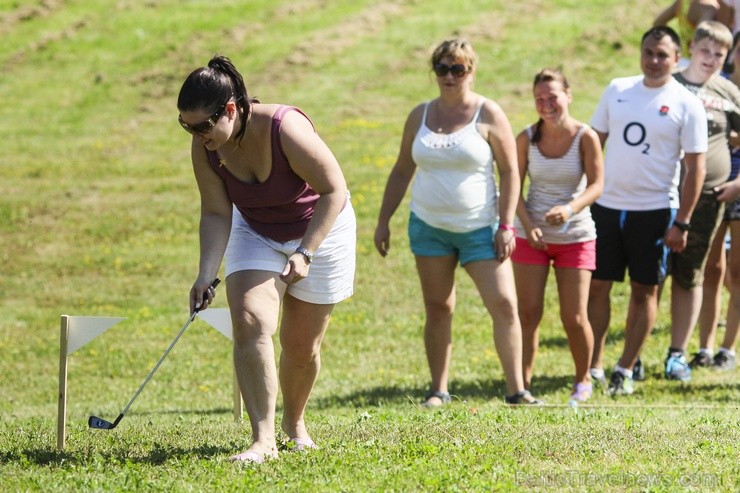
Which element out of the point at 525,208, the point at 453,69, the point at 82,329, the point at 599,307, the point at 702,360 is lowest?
the point at 702,360

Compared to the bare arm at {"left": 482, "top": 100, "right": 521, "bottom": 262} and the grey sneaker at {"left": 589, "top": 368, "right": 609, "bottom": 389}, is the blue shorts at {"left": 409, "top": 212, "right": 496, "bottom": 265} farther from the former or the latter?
the grey sneaker at {"left": 589, "top": 368, "right": 609, "bottom": 389}

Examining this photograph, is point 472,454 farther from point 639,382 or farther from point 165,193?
point 165,193

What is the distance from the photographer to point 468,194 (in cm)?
730

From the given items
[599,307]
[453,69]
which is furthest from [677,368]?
[453,69]

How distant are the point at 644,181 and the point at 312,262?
3502mm

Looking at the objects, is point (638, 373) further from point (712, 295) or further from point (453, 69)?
point (453, 69)

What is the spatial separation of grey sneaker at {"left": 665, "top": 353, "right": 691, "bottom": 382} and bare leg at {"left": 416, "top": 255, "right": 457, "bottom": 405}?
6.06ft

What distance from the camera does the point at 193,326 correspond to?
11.4 m

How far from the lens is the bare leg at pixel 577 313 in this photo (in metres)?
7.74

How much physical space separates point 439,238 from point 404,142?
715 mm

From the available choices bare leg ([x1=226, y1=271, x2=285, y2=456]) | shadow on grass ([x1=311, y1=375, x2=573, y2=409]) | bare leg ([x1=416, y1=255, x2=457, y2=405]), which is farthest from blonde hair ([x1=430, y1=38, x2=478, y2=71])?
bare leg ([x1=226, y1=271, x2=285, y2=456])

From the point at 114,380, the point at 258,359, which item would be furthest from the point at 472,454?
the point at 114,380

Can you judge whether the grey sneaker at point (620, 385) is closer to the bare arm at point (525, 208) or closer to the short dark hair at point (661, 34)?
the bare arm at point (525, 208)

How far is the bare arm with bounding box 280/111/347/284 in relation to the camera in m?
5.05
